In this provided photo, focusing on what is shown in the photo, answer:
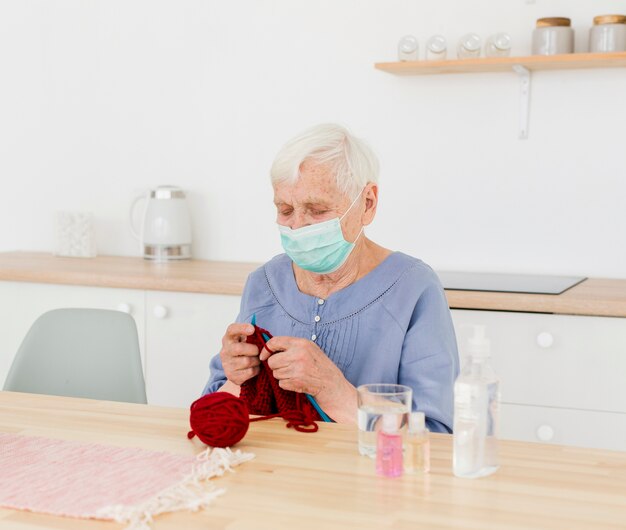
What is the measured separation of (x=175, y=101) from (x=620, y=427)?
1.79m

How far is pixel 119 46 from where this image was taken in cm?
332

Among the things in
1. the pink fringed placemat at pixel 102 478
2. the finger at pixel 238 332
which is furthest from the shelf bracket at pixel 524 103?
the pink fringed placemat at pixel 102 478

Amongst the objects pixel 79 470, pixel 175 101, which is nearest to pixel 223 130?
pixel 175 101

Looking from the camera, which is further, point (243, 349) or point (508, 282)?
point (508, 282)

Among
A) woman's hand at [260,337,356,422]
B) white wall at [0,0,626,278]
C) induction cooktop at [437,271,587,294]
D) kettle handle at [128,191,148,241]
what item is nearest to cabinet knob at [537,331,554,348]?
induction cooktop at [437,271,587,294]

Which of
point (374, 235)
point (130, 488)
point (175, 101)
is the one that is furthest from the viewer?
point (175, 101)

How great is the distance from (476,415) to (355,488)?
7.4 inches

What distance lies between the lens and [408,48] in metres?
2.78

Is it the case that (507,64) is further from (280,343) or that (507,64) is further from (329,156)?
(280,343)

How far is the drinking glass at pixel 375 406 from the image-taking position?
132 centimetres

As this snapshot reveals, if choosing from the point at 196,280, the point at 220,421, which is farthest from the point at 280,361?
the point at 196,280

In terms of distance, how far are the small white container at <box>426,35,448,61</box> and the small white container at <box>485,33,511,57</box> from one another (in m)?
0.13

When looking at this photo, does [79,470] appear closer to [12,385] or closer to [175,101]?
[12,385]

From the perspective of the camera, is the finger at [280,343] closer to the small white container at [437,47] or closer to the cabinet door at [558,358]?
the cabinet door at [558,358]
